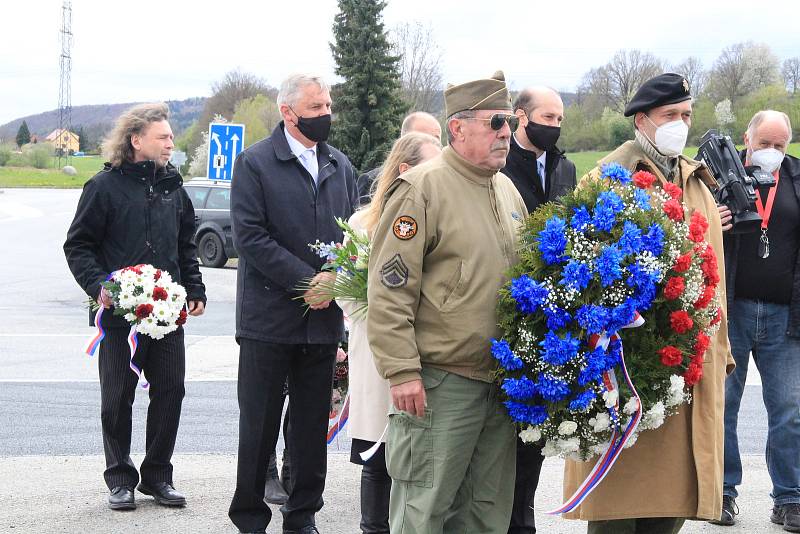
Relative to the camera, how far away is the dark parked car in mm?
22266

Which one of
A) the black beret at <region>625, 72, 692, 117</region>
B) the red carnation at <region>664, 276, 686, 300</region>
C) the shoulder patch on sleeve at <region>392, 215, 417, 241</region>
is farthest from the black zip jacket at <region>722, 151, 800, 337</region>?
the shoulder patch on sleeve at <region>392, 215, 417, 241</region>

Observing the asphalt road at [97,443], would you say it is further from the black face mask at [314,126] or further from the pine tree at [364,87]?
the pine tree at [364,87]

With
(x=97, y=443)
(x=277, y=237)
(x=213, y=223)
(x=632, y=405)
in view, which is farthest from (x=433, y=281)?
(x=213, y=223)

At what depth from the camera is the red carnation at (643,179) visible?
12.8ft

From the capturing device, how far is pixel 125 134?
582 cm

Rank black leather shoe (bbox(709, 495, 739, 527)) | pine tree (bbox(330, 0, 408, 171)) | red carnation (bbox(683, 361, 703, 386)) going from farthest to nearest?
pine tree (bbox(330, 0, 408, 171)), black leather shoe (bbox(709, 495, 739, 527)), red carnation (bbox(683, 361, 703, 386))

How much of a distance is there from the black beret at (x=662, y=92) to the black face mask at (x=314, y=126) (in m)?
1.63

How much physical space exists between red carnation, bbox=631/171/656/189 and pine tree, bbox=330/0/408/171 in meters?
33.3

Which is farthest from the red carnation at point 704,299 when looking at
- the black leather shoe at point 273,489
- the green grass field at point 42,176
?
the green grass field at point 42,176

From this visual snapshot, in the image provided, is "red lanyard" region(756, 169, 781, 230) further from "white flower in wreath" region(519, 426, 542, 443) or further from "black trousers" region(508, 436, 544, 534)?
"white flower in wreath" region(519, 426, 542, 443)

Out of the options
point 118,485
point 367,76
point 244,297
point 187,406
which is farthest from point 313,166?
point 367,76

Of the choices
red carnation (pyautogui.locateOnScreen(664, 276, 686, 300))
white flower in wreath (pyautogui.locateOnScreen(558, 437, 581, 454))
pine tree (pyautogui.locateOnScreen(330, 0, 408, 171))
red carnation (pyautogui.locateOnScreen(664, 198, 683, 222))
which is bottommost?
white flower in wreath (pyautogui.locateOnScreen(558, 437, 581, 454))

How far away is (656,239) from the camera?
3646mm

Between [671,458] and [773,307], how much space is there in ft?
6.84
